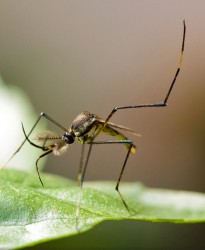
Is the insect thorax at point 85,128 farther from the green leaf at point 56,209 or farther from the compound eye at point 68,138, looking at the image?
the green leaf at point 56,209

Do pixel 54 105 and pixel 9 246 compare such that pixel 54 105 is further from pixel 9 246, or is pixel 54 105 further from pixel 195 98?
pixel 9 246

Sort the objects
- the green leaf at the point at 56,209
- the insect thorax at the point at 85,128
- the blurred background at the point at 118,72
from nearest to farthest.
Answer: the green leaf at the point at 56,209
the insect thorax at the point at 85,128
the blurred background at the point at 118,72

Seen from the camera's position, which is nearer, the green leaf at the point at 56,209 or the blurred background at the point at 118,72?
the green leaf at the point at 56,209

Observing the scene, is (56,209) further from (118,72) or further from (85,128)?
(118,72)

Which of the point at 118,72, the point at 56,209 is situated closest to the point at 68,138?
the point at 56,209

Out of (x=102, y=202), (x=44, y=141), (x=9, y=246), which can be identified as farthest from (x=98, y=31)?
(x=9, y=246)

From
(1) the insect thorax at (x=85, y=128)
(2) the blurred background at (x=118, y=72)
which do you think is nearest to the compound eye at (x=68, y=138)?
(1) the insect thorax at (x=85, y=128)
